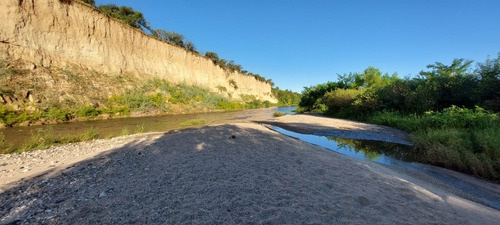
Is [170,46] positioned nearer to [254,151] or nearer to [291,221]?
[254,151]

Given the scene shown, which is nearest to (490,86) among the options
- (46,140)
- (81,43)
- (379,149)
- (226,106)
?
(379,149)

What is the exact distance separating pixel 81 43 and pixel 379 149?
25.7 metres

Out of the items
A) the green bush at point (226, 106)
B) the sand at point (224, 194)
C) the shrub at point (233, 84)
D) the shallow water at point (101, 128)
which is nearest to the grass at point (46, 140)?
the shallow water at point (101, 128)

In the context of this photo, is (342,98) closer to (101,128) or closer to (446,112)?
(446,112)

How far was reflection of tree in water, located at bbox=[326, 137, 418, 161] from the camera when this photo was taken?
641 centimetres

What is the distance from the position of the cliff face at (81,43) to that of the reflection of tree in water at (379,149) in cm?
2294

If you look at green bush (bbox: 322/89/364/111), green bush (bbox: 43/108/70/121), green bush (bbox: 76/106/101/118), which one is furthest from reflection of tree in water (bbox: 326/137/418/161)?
green bush (bbox: 76/106/101/118)

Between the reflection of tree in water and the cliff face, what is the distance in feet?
75.3

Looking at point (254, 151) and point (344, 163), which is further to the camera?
point (254, 151)

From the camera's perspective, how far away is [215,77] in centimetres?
3753

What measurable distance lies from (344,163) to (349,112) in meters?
14.9

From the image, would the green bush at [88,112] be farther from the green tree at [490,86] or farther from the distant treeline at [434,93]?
the green tree at [490,86]

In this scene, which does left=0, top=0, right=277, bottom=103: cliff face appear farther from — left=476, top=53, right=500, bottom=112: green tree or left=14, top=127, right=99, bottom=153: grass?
left=476, top=53, right=500, bottom=112: green tree

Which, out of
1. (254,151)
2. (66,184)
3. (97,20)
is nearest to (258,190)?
(254,151)
